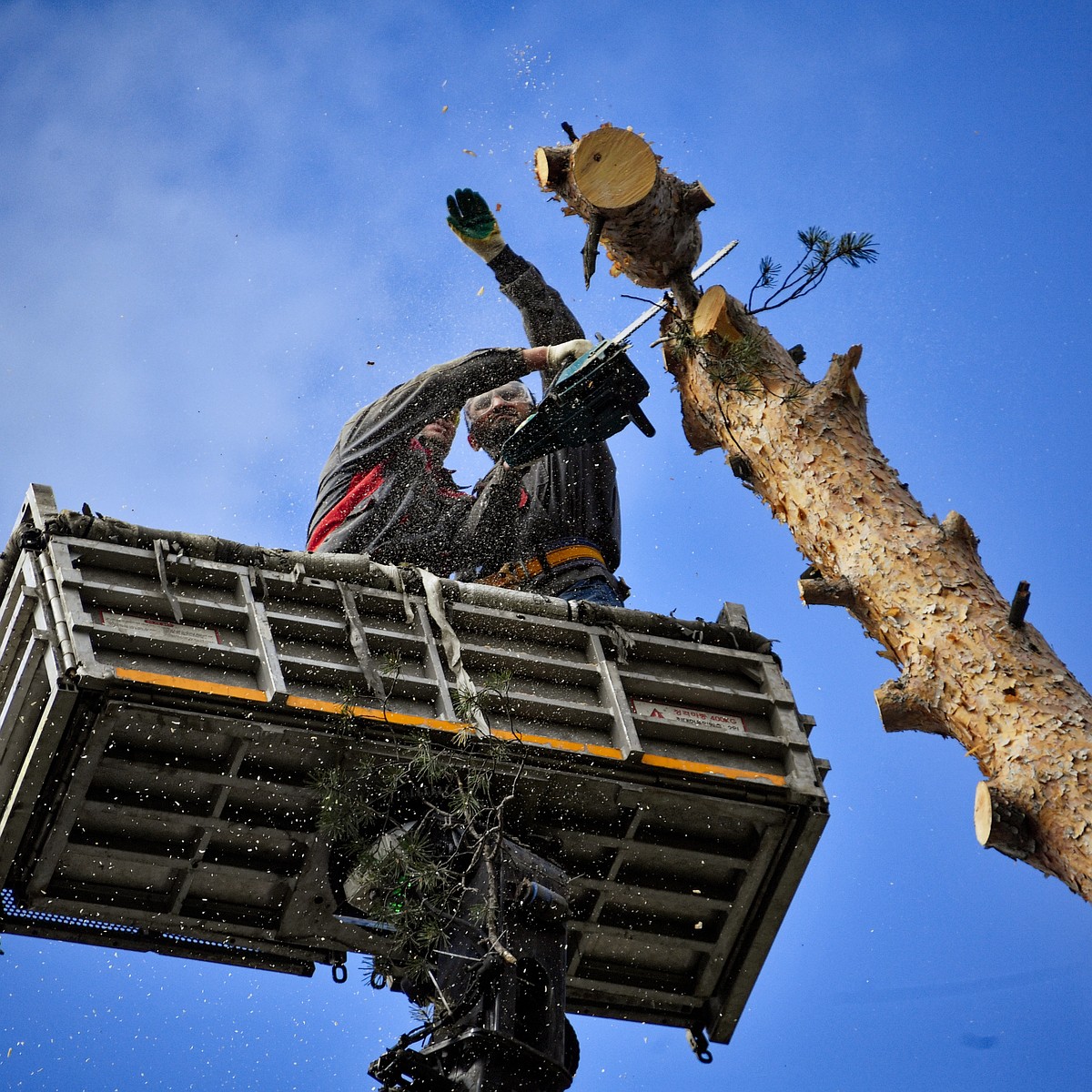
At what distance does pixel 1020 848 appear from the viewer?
727cm

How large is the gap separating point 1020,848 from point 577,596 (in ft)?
12.4

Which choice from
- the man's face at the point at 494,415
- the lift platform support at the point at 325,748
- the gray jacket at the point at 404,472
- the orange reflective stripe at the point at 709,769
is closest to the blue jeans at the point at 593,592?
the gray jacket at the point at 404,472

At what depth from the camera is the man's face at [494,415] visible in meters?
12.2

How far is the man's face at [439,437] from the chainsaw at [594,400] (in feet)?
5.73

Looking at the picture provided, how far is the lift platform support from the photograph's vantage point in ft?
25.5

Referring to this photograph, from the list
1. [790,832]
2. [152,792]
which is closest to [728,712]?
[790,832]

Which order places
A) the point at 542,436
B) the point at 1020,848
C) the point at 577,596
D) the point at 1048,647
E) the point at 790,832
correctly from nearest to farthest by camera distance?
the point at 1020,848
the point at 1048,647
the point at 790,832
the point at 542,436
the point at 577,596

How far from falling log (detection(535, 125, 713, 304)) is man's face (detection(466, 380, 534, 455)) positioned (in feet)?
8.52

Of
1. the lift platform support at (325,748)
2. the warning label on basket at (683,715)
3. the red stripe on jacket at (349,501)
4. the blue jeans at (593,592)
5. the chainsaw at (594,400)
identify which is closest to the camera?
the lift platform support at (325,748)

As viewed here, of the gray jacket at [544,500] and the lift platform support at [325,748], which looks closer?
the lift platform support at [325,748]

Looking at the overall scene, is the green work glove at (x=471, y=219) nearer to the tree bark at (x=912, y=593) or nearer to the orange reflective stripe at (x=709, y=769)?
the tree bark at (x=912, y=593)

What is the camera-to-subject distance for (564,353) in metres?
10.8

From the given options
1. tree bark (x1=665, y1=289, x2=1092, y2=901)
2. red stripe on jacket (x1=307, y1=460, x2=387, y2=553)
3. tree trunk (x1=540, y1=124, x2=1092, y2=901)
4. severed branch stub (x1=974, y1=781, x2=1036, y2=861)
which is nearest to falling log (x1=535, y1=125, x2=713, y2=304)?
tree trunk (x1=540, y1=124, x2=1092, y2=901)

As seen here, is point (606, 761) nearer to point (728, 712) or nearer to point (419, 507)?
point (728, 712)
